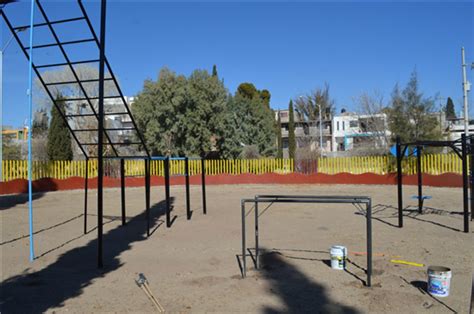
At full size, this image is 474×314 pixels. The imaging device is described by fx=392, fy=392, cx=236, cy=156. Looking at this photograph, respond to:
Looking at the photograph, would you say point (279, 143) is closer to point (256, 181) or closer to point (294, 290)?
point (256, 181)

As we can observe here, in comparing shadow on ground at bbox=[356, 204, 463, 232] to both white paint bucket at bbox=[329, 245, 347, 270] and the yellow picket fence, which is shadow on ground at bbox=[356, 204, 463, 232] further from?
the yellow picket fence

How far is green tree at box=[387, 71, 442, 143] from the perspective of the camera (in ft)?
93.1

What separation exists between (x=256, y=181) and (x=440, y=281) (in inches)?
701

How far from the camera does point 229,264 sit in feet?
19.9

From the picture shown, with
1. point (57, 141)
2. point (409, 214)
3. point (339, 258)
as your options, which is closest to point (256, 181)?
point (409, 214)

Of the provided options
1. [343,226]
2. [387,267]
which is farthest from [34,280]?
[343,226]

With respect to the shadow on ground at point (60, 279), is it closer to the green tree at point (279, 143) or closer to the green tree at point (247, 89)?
the green tree at point (279, 143)

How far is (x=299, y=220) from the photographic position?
1044 cm

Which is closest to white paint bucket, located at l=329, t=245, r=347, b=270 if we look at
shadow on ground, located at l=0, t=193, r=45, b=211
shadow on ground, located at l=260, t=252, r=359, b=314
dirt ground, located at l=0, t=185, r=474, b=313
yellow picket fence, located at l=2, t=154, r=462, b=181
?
dirt ground, located at l=0, t=185, r=474, b=313

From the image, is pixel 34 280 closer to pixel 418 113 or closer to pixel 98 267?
pixel 98 267

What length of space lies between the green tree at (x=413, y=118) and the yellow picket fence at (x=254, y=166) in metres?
6.56

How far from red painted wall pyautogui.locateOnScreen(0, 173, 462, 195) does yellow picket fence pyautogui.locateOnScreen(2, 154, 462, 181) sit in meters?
1.47

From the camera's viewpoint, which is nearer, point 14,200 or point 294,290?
point 294,290

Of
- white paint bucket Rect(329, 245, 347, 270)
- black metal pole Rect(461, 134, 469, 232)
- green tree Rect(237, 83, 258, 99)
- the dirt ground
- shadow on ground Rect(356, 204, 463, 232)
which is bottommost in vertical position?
shadow on ground Rect(356, 204, 463, 232)
